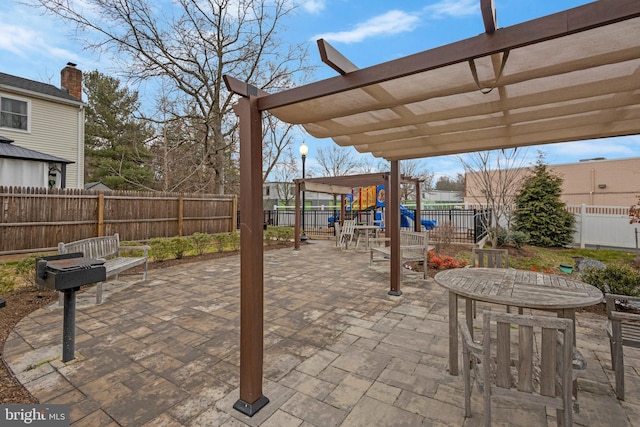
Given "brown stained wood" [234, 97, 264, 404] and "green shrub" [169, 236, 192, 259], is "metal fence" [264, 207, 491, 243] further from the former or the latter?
"brown stained wood" [234, 97, 264, 404]

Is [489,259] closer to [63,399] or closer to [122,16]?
[63,399]

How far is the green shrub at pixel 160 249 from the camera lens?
6821 mm

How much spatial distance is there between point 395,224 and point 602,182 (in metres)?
18.5

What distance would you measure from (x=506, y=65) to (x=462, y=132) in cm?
156

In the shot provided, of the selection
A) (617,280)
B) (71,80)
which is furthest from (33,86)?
(617,280)

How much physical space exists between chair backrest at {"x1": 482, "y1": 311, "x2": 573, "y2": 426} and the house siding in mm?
13774

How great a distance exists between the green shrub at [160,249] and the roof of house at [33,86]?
8340mm

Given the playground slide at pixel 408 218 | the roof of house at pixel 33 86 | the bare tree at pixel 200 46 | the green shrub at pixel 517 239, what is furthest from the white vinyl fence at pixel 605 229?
the roof of house at pixel 33 86

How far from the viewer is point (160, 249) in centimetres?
691

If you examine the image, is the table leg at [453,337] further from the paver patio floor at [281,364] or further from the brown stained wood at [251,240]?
the brown stained wood at [251,240]

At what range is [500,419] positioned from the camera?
6.11 feet

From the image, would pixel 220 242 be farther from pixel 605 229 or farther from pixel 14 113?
pixel 605 229

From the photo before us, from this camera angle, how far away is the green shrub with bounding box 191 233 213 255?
790cm

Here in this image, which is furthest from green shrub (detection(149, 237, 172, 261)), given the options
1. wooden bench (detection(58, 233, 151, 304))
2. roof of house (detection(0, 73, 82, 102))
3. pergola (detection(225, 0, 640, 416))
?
roof of house (detection(0, 73, 82, 102))
